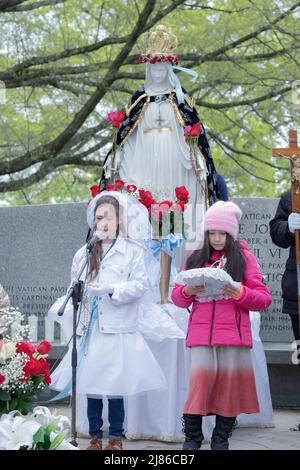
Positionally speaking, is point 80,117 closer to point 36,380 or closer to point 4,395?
point 36,380

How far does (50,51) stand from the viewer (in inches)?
522

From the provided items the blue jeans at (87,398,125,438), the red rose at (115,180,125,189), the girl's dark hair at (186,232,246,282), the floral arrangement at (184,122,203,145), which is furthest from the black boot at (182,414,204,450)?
the floral arrangement at (184,122,203,145)

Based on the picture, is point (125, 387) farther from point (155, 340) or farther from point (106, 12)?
point (106, 12)

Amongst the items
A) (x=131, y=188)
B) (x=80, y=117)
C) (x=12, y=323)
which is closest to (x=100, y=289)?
(x=12, y=323)

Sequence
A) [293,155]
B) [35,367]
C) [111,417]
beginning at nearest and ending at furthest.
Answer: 1. [35,367]
2. [111,417]
3. [293,155]

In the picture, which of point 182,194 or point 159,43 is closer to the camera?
point 182,194

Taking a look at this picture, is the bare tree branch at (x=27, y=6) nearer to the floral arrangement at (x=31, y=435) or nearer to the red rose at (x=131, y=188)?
the red rose at (x=131, y=188)

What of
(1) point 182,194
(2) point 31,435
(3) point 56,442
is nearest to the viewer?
(3) point 56,442

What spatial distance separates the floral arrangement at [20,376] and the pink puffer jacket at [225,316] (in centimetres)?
116

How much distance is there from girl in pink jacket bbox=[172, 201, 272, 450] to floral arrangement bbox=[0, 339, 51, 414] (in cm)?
111

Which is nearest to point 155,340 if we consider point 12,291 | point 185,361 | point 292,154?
point 185,361

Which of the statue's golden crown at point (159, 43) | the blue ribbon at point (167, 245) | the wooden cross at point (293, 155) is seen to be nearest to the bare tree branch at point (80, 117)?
the statue's golden crown at point (159, 43)

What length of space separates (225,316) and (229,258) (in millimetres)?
403

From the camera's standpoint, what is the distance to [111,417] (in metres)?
7.38
